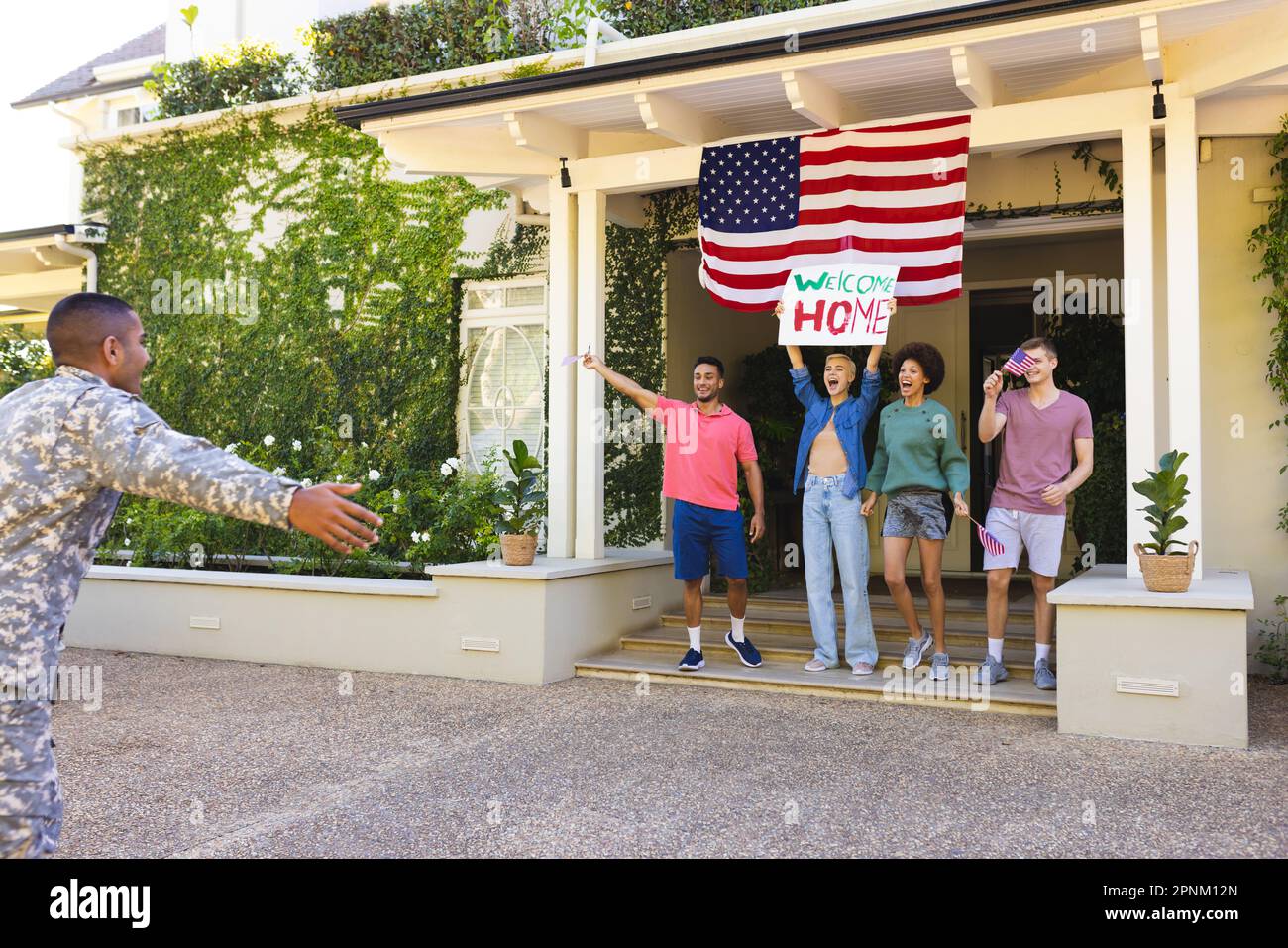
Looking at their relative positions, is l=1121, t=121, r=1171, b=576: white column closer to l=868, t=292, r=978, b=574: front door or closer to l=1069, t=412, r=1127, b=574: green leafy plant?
l=1069, t=412, r=1127, b=574: green leafy plant

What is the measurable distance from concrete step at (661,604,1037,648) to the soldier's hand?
562 cm

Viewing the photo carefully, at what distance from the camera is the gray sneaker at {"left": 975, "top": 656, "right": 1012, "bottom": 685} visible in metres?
6.49

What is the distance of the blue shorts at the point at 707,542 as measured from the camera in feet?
23.2

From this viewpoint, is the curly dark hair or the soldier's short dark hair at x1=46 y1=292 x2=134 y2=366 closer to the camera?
the soldier's short dark hair at x1=46 y1=292 x2=134 y2=366

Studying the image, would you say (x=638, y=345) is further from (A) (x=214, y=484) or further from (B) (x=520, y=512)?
(A) (x=214, y=484)

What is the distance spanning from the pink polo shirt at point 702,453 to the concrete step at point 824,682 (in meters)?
1.09

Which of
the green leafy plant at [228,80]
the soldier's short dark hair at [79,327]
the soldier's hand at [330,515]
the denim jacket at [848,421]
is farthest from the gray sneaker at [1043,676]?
the green leafy plant at [228,80]

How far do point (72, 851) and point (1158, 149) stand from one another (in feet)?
25.0

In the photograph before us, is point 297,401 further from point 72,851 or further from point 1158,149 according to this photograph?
point 1158,149

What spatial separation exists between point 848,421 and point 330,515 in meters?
Answer: 4.86

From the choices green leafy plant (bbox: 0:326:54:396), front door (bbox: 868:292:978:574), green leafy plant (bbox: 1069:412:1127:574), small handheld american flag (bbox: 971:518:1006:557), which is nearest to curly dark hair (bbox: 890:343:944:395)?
small handheld american flag (bbox: 971:518:1006:557)

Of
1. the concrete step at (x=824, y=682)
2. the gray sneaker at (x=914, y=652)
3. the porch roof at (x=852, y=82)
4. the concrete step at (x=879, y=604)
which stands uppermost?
the porch roof at (x=852, y=82)

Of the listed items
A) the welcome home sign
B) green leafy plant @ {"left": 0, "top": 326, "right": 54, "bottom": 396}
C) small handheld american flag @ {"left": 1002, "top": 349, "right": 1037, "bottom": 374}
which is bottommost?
small handheld american flag @ {"left": 1002, "top": 349, "right": 1037, "bottom": 374}

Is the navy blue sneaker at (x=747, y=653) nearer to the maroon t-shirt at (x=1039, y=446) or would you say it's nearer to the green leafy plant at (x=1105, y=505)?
the maroon t-shirt at (x=1039, y=446)
